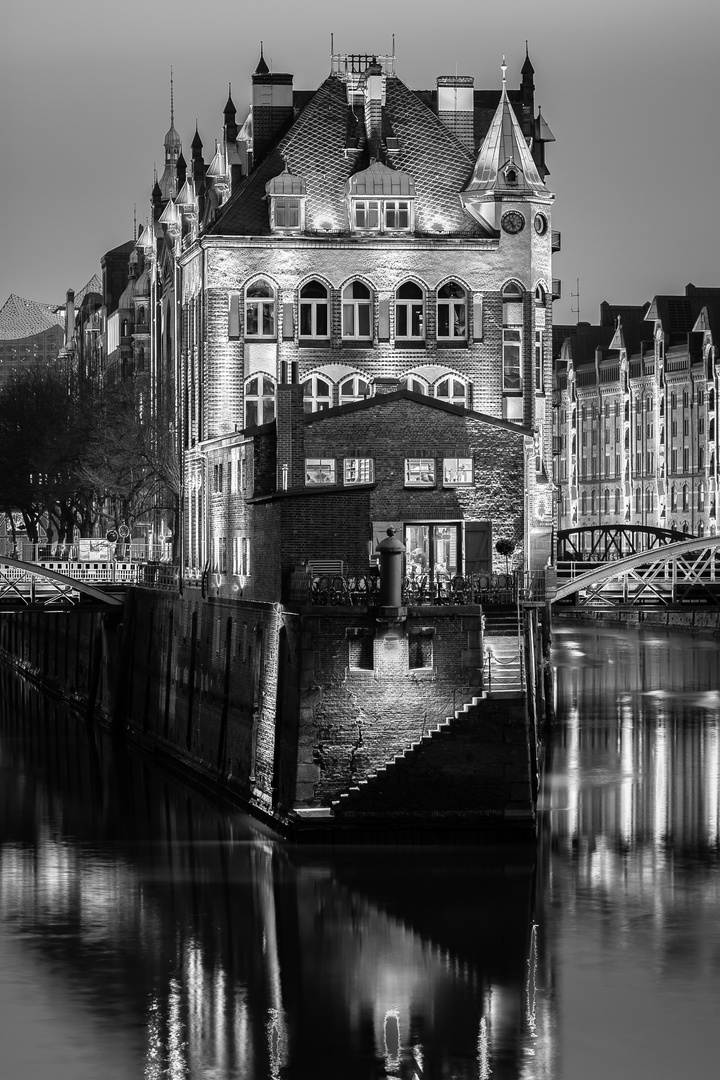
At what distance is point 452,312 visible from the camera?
74375mm

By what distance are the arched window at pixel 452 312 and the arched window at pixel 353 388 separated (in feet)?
9.82

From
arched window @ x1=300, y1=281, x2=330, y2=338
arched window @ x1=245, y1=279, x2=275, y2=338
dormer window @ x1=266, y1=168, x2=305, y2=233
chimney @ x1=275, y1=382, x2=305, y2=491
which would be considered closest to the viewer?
chimney @ x1=275, y1=382, x2=305, y2=491

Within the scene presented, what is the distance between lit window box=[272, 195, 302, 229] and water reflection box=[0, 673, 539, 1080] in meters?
24.1

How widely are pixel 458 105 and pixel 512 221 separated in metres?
6.62

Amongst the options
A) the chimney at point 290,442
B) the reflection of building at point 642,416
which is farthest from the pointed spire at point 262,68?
the reflection of building at point 642,416

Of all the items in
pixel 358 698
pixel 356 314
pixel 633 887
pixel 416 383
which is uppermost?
pixel 356 314

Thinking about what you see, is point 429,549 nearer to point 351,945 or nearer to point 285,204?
point 351,945

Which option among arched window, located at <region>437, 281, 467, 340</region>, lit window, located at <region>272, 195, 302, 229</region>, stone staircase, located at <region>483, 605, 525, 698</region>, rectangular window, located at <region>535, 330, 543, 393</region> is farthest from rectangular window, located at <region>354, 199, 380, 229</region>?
stone staircase, located at <region>483, 605, 525, 698</region>

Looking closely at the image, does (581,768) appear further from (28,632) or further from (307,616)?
(28,632)

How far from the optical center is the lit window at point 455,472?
56.5 metres

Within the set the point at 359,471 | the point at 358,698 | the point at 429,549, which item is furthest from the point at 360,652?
the point at 359,471

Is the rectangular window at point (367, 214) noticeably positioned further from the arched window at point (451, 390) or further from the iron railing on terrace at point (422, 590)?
the iron railing on terrace at point (422, 590)

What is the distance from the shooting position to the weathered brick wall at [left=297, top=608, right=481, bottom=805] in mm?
48000

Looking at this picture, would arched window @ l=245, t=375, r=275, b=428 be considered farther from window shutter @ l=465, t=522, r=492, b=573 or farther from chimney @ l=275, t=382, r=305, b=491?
window shutter @ l=465, t=522, r=492, b=573
